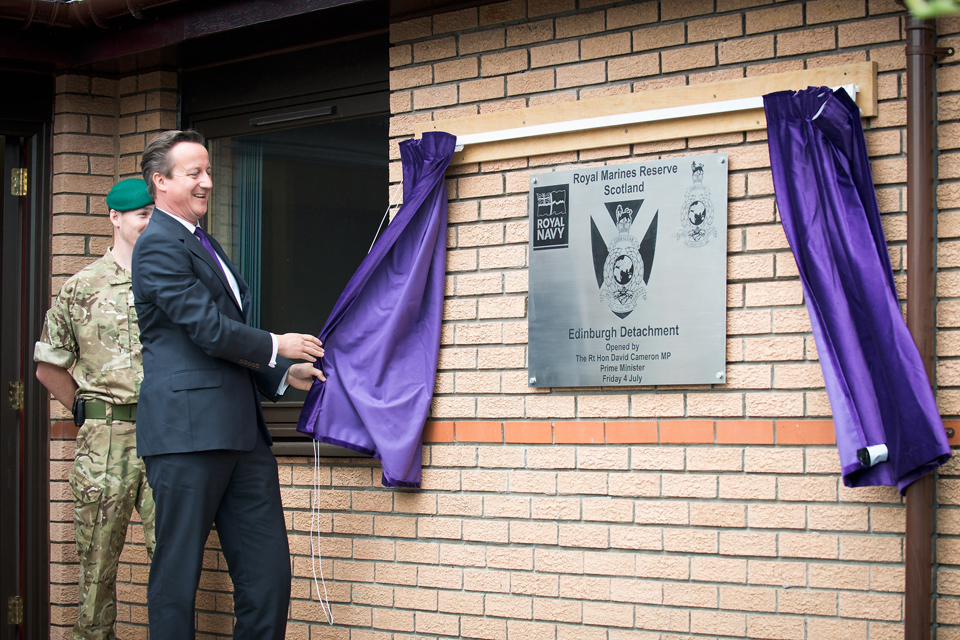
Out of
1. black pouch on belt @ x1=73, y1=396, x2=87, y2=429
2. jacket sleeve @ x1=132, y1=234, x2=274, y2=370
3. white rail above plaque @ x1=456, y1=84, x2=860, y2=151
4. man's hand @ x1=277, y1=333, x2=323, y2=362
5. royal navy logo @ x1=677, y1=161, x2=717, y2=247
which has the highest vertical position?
white rail above plaque @ x1=456, y1=84, x2=860, y2=151

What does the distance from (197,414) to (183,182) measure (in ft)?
3.08

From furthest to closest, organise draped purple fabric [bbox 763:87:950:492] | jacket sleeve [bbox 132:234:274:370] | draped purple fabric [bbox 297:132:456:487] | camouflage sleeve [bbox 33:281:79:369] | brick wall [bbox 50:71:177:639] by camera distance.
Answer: brick wall [bbox 50:71:177:639] → camouflage sleeve [bbox 33:281:79:369] → draped purple fabric [bbox 297:132:456:487] → jacket sleeve [bbox 132:234:274:370] → draped purple fabric [bbox 763:87:950:492]

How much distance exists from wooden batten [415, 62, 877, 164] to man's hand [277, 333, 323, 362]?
3.37 ft

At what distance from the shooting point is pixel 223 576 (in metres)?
4.45

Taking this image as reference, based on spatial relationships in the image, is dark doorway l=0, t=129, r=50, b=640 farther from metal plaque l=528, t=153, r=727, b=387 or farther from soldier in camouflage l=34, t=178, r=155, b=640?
metal plaque l=528, t=153, r=727, b=387

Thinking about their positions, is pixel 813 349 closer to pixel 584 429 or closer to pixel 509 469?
pixel 584 429

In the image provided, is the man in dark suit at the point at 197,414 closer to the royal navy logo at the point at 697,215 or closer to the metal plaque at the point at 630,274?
the metal plaque at the point at 630,274

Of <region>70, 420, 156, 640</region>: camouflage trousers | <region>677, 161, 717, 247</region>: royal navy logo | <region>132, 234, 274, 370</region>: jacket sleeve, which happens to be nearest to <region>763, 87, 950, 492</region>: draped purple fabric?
<region>677, 161, 717, 247</region>: royal navy logo

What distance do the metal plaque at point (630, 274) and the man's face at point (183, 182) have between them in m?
1.37

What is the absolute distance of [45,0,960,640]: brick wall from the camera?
10.6 ft

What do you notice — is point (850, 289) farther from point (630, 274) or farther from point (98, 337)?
point (98, 337)

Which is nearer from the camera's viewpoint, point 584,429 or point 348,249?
point 584,429

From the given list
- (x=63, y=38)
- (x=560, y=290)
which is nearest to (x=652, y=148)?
(x=560, y=290)

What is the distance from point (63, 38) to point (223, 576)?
Answer: 114 inches
